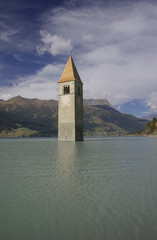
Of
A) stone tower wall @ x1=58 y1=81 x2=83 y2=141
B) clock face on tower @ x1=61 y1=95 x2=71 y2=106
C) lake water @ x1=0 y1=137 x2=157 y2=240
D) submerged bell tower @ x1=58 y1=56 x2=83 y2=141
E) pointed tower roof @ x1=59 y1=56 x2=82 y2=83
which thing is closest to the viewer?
lake water @ x1=0 y1=137 x2=157 y2=240

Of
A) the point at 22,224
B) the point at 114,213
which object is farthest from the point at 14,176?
the point at 114,213

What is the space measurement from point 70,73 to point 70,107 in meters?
11.5

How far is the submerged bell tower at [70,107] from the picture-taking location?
60469mm

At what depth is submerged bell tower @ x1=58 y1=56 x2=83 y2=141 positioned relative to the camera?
60469mm

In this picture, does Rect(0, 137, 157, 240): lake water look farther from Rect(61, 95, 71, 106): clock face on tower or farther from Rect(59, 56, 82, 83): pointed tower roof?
Rect(59, 56, 82, 83): pointed tower roof

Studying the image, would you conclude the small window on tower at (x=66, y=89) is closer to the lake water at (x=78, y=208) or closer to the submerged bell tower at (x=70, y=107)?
the submerged bell tower at (x=70, y=107)

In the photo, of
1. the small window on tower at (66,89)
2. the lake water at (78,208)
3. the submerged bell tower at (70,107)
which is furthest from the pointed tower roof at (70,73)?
the lake water at (78,208)

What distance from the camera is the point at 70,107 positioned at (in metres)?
61.2

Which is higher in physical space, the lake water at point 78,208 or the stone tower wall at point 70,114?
the stone tower wall at point 70,114

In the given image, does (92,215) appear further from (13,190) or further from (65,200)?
(13,190)

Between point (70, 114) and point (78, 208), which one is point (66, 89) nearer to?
point (70, 114)

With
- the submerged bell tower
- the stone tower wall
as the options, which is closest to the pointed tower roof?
the submerged bell tower

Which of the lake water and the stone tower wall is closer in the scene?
the lake water

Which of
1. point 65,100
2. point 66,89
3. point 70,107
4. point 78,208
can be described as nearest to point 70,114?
point 70,107
